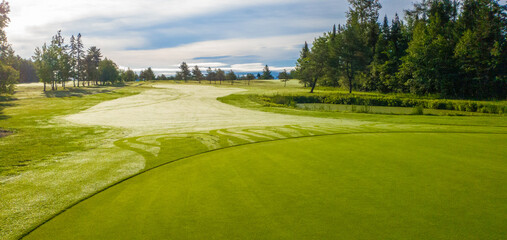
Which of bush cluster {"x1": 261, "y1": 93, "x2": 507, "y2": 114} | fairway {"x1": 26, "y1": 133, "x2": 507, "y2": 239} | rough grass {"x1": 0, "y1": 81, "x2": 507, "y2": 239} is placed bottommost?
rough grass {"x1": 0, "y1": 81, "x2": 507, "y2": 239}

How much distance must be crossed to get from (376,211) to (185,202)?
126 inches

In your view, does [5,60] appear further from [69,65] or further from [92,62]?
[92,62]

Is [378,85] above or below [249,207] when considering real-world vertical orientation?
above

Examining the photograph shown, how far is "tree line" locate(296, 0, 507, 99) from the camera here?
131ft

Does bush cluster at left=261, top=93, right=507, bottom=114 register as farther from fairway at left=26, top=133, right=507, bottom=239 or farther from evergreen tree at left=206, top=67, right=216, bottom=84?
evergreen tree at left=206, top=67, right=216, bottom=84

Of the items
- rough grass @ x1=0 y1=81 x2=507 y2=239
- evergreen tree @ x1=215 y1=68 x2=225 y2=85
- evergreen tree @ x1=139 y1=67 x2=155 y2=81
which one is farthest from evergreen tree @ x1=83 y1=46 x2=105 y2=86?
rough grass @ x1=0 y1=81 x2=507 y2=239

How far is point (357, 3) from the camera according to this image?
65.2 m

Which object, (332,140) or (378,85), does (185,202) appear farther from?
(378,85)

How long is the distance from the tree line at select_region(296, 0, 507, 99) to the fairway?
135 feet

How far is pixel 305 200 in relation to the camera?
17.0ft

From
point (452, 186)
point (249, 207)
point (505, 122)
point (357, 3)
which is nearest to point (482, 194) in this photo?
point (452, 186)

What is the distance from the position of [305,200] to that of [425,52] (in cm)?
4856

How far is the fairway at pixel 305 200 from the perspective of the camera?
13.3 feet

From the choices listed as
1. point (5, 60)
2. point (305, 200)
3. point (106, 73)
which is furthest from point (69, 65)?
point (305, 200)
